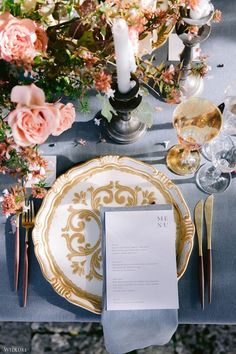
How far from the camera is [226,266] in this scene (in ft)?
3.07

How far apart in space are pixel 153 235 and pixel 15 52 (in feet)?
1.42

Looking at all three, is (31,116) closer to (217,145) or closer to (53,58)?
(53,58)

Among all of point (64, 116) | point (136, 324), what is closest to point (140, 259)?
point (136, 324)

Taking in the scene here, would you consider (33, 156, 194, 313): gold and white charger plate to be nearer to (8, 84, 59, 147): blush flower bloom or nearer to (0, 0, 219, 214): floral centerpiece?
(0, 0, 219, 214): floral centerpiece

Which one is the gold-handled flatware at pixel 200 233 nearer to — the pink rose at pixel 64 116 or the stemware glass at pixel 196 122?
the stemware glass at pixel 196 122

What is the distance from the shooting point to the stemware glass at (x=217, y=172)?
37.2 inches

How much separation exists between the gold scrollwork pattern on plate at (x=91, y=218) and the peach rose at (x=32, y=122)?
31cm

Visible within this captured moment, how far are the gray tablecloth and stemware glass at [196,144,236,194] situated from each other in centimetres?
1

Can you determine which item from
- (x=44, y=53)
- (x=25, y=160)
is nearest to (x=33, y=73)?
(x=44, y=53)

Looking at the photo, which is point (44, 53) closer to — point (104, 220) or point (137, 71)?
point (137, 71)

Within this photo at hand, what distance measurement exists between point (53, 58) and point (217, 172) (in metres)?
0.41

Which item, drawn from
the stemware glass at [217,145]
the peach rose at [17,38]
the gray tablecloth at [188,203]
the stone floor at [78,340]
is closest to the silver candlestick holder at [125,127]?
the gray tablecloth at [188,203]

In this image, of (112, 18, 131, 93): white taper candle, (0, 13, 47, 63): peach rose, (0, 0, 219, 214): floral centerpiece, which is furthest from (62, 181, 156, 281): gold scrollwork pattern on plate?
(0, 13, 47, 63): peach rose

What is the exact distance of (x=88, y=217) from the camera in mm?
935
